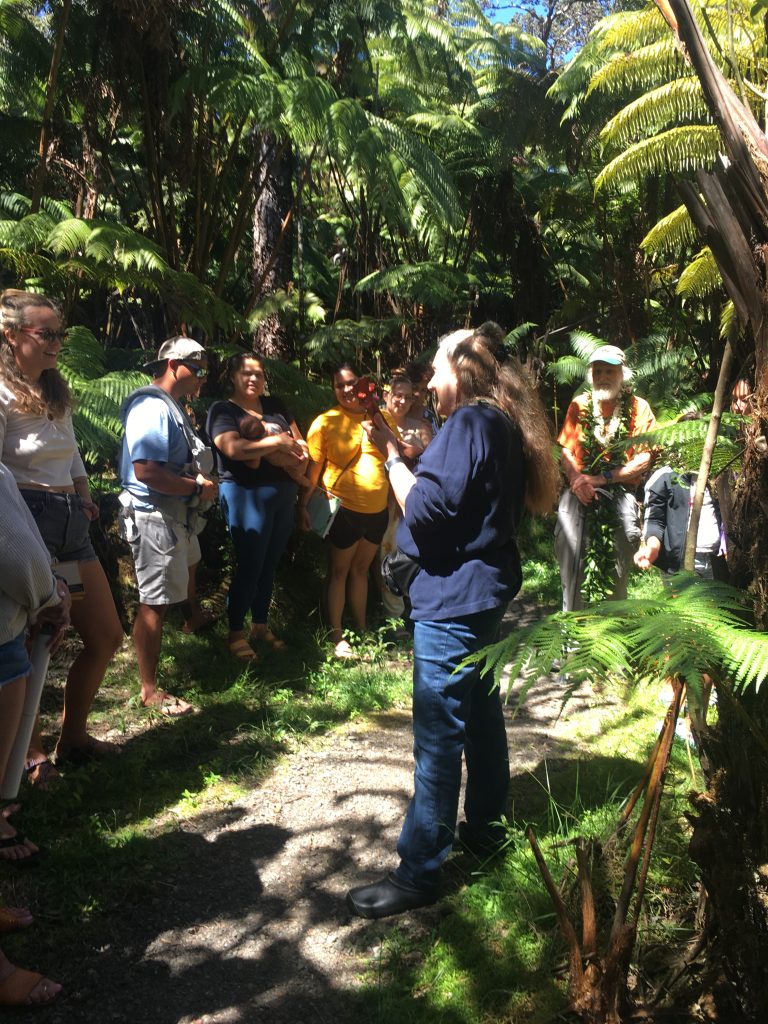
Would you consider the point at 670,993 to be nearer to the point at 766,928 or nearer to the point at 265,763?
the point at 766,928

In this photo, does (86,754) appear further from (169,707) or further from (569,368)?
(569,368)

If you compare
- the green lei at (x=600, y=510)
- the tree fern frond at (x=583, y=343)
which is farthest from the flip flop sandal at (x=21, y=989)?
the tree fern frond at (x=583, y=343)

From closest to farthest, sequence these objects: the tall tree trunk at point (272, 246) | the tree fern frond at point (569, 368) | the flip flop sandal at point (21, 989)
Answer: the flip flop sandal at point (21, 989)
the tall tree trunk at point (272, 246)
the tree fern frond at point (569, 368)

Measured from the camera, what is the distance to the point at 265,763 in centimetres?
435

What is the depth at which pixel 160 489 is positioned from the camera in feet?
15.3

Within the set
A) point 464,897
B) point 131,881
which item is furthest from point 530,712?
point 131,881

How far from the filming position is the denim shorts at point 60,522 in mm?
3746

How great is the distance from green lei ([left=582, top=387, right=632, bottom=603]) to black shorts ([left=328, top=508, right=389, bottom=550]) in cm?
152

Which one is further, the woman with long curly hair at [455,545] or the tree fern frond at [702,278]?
the tree fern frond at [702,278]

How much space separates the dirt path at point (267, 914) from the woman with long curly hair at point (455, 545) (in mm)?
247

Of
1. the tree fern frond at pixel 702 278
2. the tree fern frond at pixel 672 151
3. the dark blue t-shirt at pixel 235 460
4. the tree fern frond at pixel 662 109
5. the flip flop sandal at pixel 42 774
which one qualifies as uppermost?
the tree fern frond at pixel 662 109

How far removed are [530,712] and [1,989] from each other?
11.0ft

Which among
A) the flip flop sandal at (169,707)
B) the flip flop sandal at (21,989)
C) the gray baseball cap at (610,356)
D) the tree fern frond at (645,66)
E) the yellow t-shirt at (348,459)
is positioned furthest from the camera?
the tree fern frond at (645,66)

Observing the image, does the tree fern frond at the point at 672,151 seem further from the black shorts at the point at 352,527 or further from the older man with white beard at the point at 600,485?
the black shorts at the point at 352,527
